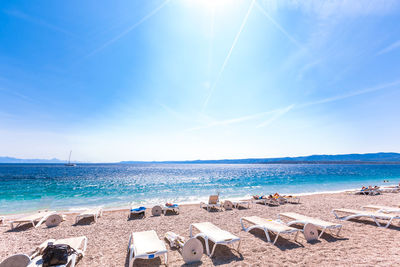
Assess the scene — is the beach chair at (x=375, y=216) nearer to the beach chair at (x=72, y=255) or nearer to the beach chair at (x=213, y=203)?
the beach chair at (x=213, y=203)

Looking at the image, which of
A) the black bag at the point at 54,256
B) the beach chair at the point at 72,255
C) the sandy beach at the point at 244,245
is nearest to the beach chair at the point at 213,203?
the sandy beach at the point at 244,245

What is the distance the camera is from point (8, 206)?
48.6 ft

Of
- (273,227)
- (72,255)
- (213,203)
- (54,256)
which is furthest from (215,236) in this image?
(213,203)

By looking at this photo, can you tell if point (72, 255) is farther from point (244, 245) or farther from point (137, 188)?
point (137, 188)

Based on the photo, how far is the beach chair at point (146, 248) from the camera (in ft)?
13.2

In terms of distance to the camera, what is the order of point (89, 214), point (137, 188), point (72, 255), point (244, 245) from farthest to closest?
point (137, 188) < point (89, 214) < point (244, 245) < point (72, 255)

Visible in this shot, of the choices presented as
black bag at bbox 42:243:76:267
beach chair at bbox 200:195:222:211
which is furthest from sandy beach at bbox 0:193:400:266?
beach chair at bbox 200:195:222:211

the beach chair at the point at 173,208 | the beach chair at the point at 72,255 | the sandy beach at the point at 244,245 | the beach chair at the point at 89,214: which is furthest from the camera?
the beach chair at the point at 173,208

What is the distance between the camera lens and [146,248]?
4250 millimetres

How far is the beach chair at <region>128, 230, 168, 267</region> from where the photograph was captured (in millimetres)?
4018

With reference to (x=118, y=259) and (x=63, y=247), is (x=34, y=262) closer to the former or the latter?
(x=63, y=247)

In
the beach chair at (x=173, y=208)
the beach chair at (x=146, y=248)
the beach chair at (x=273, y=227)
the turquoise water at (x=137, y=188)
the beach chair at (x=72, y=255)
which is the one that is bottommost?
the turquoise water at (x=137, y=188)

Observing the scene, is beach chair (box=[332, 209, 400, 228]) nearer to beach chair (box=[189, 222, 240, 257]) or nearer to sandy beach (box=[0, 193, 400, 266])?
sandy beach (box=[0, 193, 400, 266])

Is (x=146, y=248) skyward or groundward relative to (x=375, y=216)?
skyward
